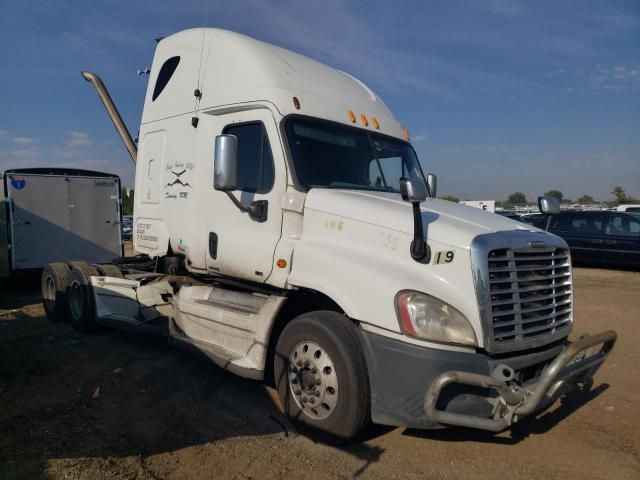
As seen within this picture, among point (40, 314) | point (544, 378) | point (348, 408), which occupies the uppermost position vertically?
point (544, 378)

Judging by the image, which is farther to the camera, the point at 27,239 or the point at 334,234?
the point at 27,239

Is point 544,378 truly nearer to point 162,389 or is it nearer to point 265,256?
point 265,256

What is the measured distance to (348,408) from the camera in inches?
149

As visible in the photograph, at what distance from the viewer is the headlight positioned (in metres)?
3.51

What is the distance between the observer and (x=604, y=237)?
47.3ft

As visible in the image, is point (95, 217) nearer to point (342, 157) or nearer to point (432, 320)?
point (342, 157)

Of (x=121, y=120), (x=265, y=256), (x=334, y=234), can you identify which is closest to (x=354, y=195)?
(x=334, y=234)

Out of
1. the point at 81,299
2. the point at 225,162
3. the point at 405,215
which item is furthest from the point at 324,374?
the point at 81,299

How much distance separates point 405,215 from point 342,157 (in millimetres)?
1293

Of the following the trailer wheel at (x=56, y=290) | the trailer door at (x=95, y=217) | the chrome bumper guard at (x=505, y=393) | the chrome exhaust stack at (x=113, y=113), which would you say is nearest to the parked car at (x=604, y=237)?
the chrome exhaust stack at (x=113, y=113)

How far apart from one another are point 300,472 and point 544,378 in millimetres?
Answer: 1817

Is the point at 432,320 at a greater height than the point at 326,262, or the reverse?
the point at 326,262

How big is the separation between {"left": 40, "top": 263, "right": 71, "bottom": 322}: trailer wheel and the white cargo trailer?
126 inches

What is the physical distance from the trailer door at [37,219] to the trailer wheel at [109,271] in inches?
181
